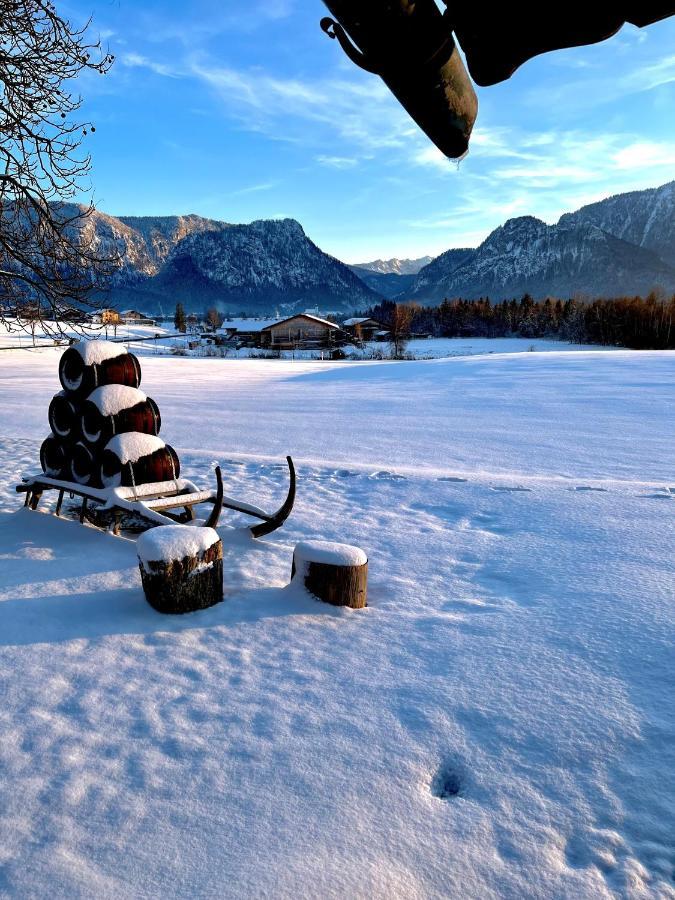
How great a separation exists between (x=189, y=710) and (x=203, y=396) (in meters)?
18.6

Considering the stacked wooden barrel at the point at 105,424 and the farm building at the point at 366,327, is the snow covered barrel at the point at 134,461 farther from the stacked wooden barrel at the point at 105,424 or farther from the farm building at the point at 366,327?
the farm building at the point at 366,327

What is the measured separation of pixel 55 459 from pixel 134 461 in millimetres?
1234

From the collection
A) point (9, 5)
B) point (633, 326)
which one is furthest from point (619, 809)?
point (633, 326)

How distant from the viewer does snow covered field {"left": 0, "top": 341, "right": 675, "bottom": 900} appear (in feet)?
7.11

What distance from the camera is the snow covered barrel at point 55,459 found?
6246 millimetres

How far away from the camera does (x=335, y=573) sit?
4328mm

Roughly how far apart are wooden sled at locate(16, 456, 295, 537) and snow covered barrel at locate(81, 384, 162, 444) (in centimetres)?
59

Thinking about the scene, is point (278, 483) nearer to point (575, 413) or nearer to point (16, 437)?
point (16, 437)

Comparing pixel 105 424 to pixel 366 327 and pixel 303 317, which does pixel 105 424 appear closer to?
pixel 303 317

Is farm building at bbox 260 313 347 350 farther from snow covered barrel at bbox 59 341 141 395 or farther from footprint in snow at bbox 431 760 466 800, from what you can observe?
footprint in snow at bbox 431 760 466 800

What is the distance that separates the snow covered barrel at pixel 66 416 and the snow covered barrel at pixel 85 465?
5.9 inches

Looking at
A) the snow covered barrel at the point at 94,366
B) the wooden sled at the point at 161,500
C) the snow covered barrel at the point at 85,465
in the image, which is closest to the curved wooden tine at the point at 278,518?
the wooden sled at the point at 161,500

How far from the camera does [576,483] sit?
8086 millimetres

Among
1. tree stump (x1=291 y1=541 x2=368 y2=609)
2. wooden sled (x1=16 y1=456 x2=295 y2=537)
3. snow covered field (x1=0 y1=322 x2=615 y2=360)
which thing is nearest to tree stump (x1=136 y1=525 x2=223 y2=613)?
tree stump (x1=291 y1=541 x2=368 y2=609)
